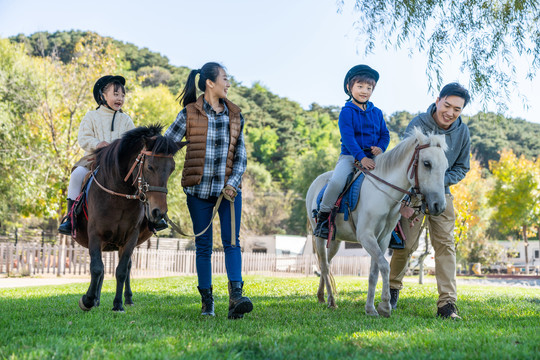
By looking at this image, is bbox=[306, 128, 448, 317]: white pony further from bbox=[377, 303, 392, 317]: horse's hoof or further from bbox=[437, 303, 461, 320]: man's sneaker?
bbox=[437, 303, 461, 320]: man's sneaker

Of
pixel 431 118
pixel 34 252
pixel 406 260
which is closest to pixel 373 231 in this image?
pixel 406 260

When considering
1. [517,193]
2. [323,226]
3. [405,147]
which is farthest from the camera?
[517,193]

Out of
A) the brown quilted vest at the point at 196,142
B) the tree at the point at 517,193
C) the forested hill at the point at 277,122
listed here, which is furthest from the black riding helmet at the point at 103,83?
the forested hill at the point at 277,122

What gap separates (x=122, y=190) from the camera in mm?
5527

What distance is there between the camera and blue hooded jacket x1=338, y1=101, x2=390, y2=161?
20.3ft

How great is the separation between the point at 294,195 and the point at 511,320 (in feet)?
149

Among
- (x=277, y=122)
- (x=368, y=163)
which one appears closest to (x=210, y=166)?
(x=368, y=163)

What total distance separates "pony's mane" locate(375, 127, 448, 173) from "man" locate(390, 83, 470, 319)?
1.51 ft

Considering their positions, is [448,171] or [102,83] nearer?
[448,171]

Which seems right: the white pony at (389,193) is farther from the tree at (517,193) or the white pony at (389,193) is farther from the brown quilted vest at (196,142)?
the tree at (517,193)

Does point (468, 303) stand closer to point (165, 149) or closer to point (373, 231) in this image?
point (373, 231)

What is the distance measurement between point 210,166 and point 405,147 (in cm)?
225

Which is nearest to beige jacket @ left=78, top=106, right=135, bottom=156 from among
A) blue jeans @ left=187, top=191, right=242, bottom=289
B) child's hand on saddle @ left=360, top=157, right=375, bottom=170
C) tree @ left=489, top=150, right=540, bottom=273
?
blue jeans @ left=187, top=191, right=242, bottom=289

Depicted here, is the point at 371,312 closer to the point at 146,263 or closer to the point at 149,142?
the point at 149,142
